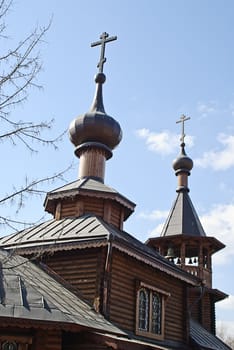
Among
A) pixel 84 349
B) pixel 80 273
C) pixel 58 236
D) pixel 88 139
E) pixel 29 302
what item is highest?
pixel 88 139

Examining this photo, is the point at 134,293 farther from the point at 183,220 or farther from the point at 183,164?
the point at 183,164

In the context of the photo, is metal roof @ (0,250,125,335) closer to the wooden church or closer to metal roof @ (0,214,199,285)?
the wooden church

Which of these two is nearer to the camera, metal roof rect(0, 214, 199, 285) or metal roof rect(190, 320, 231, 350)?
metal roof rect(0, 214, 199, 285)

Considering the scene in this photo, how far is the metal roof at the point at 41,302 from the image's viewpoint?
913cm

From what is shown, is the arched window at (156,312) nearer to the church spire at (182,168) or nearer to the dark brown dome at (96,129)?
the dark brown dome at (96,129)

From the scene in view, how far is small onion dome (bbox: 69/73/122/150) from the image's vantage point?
51.4 ft

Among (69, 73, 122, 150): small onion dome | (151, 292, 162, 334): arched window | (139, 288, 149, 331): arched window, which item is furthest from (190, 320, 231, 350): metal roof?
(69, 73, 122, 150): small onion dome

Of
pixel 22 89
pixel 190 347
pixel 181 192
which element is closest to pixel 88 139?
pixel 190 347

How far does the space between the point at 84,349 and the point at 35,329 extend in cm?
126

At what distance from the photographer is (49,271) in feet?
39.9

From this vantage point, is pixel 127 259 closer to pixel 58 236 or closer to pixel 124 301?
pixel 124 301

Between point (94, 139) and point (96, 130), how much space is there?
34 centimetres

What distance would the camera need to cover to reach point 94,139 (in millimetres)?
15844

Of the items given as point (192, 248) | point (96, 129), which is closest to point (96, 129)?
point (96, 129)
